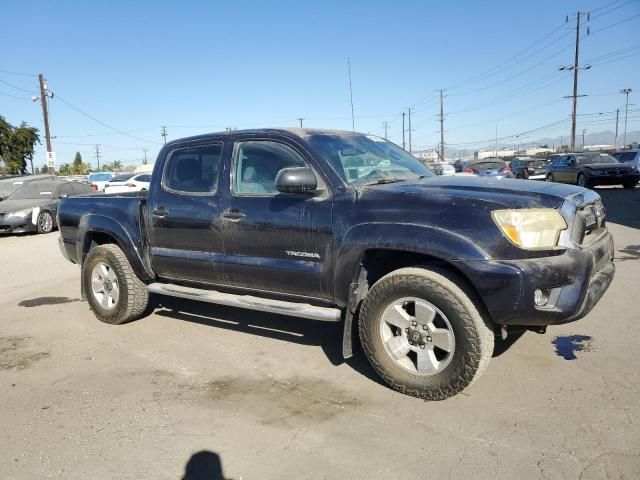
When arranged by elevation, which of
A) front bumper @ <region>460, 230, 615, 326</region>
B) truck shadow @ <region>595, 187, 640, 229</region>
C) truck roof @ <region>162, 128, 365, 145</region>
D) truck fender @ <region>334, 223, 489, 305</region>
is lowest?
truck shadow @ <region>595, 187, 640, 229</region>

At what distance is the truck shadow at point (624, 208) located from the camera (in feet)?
37.7

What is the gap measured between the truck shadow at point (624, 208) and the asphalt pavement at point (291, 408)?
708 cm

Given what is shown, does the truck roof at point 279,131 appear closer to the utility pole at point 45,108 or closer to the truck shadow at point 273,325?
the truck shadow at point 273,325

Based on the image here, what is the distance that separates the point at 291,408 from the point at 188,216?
2.05 meters

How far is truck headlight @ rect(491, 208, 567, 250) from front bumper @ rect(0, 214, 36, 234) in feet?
46.3

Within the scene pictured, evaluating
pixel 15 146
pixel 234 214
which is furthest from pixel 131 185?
pixel 15 146

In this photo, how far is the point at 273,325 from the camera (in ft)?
17.3

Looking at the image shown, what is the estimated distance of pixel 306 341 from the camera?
4.81 m

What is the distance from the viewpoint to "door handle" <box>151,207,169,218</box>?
4893mm

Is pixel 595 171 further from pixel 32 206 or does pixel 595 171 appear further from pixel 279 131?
pixel 32 206

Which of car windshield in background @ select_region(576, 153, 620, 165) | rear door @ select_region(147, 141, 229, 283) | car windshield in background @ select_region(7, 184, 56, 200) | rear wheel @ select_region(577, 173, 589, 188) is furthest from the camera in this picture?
car windshield in background @ select_region(576, 153, 620, 165)

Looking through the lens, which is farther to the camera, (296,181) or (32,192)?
(32,192)

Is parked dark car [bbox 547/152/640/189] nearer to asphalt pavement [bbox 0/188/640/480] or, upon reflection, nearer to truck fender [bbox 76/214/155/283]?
asphalt pavement [bbox 0/188/640/480]

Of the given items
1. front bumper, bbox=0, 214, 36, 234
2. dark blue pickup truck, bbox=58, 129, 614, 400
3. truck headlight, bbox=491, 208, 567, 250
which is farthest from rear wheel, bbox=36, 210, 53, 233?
truck headlight, bbox=491, 208, 567, 250
